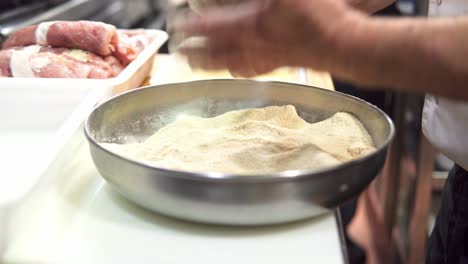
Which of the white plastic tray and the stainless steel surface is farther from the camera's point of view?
the white plastic tray

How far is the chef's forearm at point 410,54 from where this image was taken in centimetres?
51

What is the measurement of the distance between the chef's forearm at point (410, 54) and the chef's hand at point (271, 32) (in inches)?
0.7

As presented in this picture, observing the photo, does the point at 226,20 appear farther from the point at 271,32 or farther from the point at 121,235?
the point at 121,235

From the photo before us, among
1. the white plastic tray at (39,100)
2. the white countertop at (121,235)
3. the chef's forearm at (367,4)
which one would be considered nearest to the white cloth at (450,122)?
the chef's forearm at (367,4)

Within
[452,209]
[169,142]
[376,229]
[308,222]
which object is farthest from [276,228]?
[376,229]

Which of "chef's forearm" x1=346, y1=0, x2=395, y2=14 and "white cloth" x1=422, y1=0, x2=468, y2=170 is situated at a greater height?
"chef's forearm" x1=346, y1=0, x2=395, y2=14

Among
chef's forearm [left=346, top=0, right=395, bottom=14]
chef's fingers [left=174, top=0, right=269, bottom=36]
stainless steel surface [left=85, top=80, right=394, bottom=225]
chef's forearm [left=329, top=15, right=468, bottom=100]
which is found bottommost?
stainless steel surface [left=85, top=80, right=394, bottom=225]

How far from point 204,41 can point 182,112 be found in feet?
0.89

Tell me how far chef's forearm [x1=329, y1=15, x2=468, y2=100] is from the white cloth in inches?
11.8

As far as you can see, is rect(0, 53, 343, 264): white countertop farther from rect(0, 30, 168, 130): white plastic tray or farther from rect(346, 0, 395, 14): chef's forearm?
rect(346, 0, 395, 14): chef's forearm

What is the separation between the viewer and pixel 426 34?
1.69 ft

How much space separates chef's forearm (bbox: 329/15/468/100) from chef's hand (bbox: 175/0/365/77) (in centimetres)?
2

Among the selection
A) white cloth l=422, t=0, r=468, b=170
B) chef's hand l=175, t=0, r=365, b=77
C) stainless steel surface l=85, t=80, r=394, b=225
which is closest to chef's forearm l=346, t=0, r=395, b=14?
white cloth l=422, t=0, r=468, b=170

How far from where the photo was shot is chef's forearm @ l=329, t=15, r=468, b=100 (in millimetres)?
510
